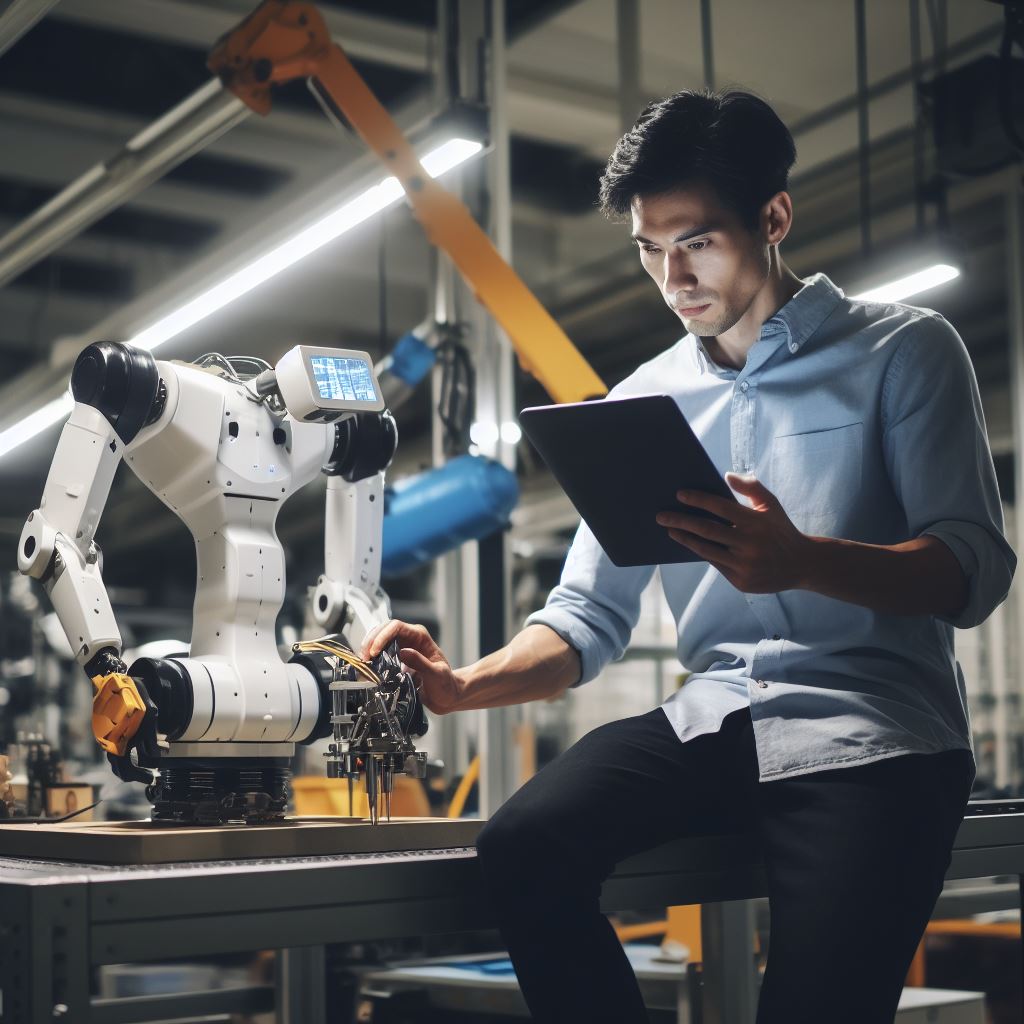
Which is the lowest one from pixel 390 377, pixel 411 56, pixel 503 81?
pixel 390 377

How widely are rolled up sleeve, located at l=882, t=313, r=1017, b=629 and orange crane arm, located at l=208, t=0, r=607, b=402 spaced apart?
1716mm

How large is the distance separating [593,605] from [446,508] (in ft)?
5.15

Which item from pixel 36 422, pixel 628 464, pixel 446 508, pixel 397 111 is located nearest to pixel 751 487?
pixel 628 464

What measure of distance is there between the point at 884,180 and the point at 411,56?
318cm

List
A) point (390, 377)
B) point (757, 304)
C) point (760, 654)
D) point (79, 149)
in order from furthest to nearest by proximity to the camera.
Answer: point (79, 149) → point (390, 377) → point (757, 304) → point (760, 654)

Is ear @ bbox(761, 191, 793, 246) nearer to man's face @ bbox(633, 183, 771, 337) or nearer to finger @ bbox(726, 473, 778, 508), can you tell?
man's face @ bbox(633, 183, 771, 337)

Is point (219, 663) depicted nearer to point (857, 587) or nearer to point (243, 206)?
point (857, 587)

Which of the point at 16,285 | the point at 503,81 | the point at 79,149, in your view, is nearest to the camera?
the point at 503,81

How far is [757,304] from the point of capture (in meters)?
1.92

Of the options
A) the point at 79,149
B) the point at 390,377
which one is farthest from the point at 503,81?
the point at 79,149

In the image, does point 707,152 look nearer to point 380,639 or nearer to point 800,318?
point 800,318

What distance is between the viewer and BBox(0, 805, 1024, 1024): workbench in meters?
1.37

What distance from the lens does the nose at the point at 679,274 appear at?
186 centimetres

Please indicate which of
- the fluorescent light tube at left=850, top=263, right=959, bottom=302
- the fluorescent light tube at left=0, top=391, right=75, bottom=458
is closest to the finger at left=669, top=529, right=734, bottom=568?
the fluorescent light tube at left=850, top=263, right=959, bottom=302
